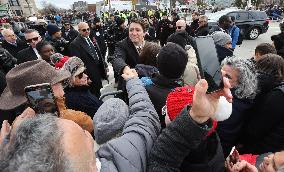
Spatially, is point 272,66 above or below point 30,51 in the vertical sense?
above

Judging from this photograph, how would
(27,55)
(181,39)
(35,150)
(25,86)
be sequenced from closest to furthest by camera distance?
1. (35,150)
2. (25,86)
3. (181,39)
4. (27,55)

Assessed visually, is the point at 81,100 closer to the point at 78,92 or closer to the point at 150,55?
the point at 78,92

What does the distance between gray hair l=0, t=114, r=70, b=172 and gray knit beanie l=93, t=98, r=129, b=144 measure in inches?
20.5

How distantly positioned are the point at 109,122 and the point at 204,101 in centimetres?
60

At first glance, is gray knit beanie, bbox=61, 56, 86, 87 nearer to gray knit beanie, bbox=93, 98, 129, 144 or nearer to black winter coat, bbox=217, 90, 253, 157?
gray knit beanie, bbox=93, 98, 129, 144

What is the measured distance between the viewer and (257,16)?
49.6 ft

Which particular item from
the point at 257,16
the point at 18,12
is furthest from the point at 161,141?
the point at 18,12

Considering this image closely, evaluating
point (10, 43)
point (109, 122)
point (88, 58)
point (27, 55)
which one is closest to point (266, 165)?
point (109, 122)

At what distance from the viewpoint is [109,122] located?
143 centimetres

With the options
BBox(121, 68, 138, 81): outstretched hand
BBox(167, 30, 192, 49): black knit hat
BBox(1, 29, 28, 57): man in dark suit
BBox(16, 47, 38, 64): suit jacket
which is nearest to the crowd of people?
BBox(121, 68, 138, 81): outstretched hand

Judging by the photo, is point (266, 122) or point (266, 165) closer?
point (266, 165)

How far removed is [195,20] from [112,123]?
8603 millimetres

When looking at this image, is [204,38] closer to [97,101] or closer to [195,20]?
[97,101]

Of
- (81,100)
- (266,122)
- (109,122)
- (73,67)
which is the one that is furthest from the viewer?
(73,67)
